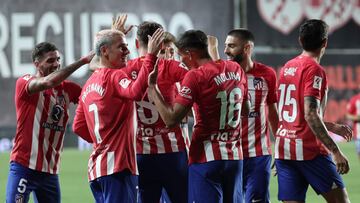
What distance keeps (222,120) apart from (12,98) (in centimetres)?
1527

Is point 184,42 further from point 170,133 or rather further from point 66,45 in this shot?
point 66,45

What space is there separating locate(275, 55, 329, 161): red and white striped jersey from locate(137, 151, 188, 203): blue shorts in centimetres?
A: 97

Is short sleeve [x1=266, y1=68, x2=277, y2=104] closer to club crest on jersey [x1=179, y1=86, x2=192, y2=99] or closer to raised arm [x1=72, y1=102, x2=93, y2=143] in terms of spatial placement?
club crest on jersey [x1=179, y1=86, x2=192, y2=99]

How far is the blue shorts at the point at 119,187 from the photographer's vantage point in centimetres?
773

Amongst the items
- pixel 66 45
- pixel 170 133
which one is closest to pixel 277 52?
pixel 66 45

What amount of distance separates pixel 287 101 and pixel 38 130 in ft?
8.01

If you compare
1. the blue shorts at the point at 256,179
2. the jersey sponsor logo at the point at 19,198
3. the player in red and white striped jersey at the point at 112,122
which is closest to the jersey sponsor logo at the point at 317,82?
the player in red and white striped jersey at the point at 112,122

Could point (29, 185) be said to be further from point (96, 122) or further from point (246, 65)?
point (246, 65)

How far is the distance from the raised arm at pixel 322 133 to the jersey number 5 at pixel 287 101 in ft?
1.37

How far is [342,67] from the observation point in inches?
990

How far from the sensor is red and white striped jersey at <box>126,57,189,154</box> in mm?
9039

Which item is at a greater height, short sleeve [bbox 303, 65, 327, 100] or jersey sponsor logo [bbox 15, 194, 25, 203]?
short sleeve [bbox 303, 65, 327, 100]

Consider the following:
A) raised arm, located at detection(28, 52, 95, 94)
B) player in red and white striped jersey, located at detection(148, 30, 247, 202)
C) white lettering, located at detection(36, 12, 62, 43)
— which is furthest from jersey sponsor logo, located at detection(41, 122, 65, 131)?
white lettering, located at detection(36, 12, 62, 43)

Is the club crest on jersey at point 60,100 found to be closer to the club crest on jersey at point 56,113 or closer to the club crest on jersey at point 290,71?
the club crest on jersey at point 56,113
